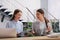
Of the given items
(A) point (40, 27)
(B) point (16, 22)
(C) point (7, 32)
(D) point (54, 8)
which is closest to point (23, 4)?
(D) point (54, 8)

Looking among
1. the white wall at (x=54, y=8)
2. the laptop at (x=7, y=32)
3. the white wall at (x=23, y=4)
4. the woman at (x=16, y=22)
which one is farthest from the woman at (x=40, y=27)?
the white wall at (x=54, y=8)

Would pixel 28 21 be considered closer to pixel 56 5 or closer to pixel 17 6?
pixel 17 6

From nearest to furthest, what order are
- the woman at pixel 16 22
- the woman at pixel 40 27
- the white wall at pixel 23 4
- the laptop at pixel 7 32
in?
the laptop at pixel 7 32 → the woman at pixel 40 27 → the woman at pixel 16 22 → the white wall at pixel 23 4

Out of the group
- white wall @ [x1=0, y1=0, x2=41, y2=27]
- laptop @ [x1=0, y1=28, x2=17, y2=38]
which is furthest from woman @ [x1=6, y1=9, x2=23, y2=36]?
white wall @ [x1=0, y1=0, x2=41, y2=27]

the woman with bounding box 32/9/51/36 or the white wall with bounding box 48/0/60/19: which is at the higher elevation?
the white wall with bounding box 48/0/60/19

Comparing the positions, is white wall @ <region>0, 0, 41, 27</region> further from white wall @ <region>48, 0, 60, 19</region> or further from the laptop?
the laptop

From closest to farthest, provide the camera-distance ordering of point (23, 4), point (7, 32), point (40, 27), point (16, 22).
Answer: point (7, 32)
point (40, 27)
point (16, 22)
point (23, 4)

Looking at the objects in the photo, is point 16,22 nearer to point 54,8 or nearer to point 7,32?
point 7,32

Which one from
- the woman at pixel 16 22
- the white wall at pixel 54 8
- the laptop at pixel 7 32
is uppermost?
the white wall at pixel 54 8

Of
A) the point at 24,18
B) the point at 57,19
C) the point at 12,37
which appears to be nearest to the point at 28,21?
the point at 24,18

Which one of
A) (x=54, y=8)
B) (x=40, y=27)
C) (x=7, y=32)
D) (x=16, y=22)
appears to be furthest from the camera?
(x=54, y=8)

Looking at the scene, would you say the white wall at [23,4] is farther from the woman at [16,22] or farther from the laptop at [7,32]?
the laptop at [7,32]

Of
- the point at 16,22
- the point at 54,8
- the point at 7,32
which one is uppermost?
the point at 54,8

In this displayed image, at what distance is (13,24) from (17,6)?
449 centimetres
